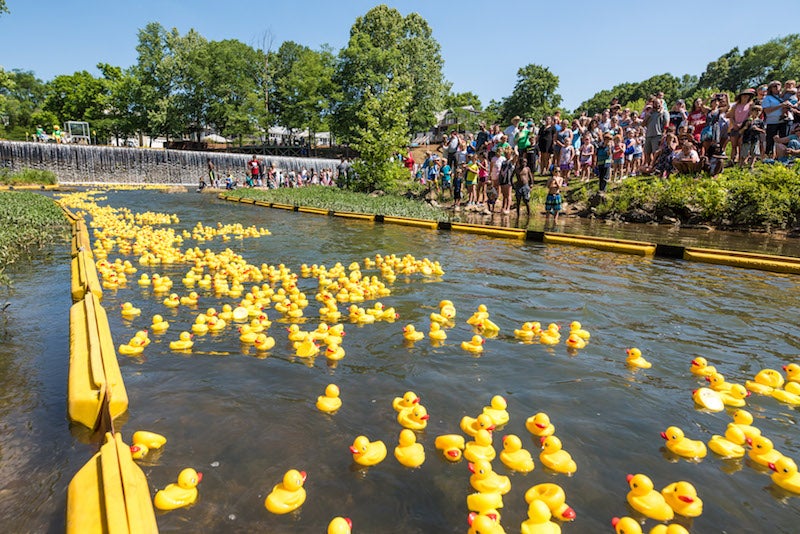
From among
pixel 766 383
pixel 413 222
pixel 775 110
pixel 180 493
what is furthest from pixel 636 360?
pixel 775 110

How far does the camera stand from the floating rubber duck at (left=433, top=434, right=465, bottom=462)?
3.30m

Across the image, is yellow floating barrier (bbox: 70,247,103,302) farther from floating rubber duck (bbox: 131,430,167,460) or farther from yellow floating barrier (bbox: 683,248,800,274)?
yellow floating barrier (bbox: 683,248,800,274)

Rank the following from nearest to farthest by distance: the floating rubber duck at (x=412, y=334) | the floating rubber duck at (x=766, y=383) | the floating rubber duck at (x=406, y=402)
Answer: the floating rubber duck at (x=406, y=402) < the floating rubber duck at (x=766, y=383) < the floating rubber duck at (x=412, y=334)

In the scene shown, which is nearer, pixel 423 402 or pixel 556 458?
pixel 556 458

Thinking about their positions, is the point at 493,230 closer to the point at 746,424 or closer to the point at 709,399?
the point at 709,399

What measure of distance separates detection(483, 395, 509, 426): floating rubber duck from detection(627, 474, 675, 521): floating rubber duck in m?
1.09

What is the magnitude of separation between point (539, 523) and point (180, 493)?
7.44 ft

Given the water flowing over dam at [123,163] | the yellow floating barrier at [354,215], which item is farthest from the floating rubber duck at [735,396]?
the water flowing over dam at [123,163]

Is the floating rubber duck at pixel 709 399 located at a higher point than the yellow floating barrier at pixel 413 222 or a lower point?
lower

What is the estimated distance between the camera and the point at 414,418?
3.75 meters

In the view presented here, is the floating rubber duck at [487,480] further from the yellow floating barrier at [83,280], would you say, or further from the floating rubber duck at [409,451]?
the yellow floating barrier at [83,280]

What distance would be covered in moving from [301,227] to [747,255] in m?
12.4

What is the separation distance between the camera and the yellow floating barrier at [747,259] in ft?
29.0

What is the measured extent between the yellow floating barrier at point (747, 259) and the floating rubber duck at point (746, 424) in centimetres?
701
